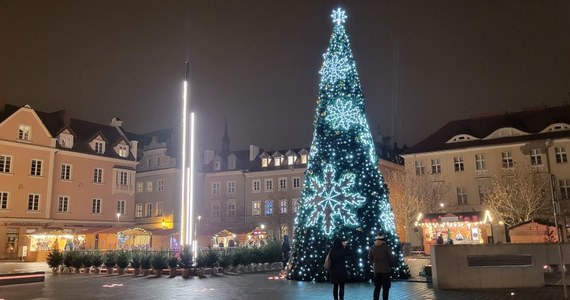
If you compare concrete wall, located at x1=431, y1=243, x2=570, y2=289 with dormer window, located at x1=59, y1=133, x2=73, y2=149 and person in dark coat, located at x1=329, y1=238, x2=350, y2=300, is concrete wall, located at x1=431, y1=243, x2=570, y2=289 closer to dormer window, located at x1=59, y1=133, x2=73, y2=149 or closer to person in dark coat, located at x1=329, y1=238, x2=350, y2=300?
person in dark coat, located at x1=329, y1=238, x2=350, y2=300

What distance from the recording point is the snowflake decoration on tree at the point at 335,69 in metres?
20.0

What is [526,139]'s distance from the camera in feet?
153

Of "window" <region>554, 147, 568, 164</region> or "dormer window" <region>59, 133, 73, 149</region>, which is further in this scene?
"dormer window" <region>59, 133, 73, 149</region>

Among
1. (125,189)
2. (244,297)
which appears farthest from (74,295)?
(125,189)

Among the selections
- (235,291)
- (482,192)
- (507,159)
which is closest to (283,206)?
(482,192)

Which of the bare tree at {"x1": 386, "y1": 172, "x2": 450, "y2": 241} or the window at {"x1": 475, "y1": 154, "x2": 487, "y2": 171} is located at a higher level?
the window at {"x1": 475, "y1": 154, "x2": 487, "y2": 171}

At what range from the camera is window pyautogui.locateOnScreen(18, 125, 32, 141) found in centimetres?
4642

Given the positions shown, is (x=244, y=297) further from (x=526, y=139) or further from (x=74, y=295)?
(x=526, y=139)

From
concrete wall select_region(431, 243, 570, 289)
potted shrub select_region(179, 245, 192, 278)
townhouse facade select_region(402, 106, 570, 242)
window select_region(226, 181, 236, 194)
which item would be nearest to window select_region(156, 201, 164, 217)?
window select_region(226, 181, 236, 194)

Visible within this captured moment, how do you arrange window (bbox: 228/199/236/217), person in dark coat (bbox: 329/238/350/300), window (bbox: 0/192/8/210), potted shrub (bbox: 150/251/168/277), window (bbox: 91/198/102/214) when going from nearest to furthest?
person in dark coat (bbox: 329/238/350/300)
potted shrub (bbox: 150/251/168/277)
window (bbox: 0/192/8/210)
window (bbox: 91/198/102/214)
window (bbox: 228/199/236/217)

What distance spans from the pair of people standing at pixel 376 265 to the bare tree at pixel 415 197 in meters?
33.5

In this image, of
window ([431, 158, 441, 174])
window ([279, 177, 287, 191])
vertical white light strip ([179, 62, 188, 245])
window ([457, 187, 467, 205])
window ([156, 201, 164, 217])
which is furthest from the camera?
window ([279, 177, 287, 191])

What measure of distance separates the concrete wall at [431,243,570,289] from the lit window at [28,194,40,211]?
134 feet

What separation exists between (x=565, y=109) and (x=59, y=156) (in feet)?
162
